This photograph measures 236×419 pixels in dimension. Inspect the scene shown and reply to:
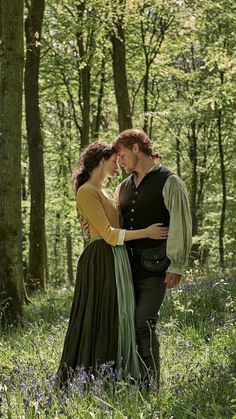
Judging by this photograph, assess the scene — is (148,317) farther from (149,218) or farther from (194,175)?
(194,175)

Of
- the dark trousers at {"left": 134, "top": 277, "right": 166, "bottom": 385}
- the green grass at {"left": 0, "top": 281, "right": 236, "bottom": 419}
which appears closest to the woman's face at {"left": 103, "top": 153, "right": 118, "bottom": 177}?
the dark trousers at {"left": 134, "top": 277, "right": 166, "bottom": 385}

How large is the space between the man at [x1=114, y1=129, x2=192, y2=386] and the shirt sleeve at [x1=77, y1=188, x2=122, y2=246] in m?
0.30

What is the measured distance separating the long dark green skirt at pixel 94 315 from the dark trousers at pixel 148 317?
0.71 feet

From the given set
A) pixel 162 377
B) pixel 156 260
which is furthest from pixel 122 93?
pixel 162 377

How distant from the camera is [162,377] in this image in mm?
4965

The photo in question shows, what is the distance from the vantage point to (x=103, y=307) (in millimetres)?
5172

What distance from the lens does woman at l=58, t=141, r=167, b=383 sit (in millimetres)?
5078

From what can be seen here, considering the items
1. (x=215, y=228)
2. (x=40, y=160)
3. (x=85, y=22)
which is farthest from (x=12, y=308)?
(x=215, y=228)

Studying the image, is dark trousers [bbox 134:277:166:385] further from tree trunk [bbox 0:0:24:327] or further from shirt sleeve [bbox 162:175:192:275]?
tree trunk [bbox 0:0:24:327]

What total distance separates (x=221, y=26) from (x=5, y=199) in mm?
15322

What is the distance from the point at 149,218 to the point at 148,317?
2.73 feet

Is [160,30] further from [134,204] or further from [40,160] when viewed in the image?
[134,204]

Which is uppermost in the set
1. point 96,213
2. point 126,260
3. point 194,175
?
point 194,175

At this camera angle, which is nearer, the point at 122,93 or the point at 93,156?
the point at 93,156
